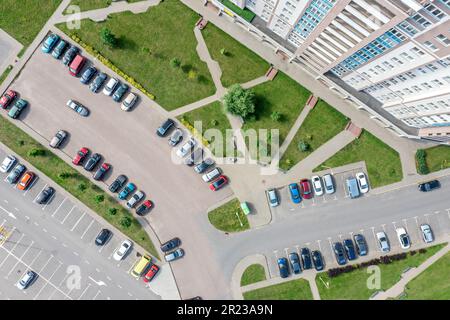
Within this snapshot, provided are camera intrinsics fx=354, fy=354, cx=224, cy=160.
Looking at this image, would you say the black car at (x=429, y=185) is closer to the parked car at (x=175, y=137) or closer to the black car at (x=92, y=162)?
the parked car at (x=175, y=137)

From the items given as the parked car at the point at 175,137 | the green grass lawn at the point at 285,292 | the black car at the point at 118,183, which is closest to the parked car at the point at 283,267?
A: the green grass lawn at the point at 285,292

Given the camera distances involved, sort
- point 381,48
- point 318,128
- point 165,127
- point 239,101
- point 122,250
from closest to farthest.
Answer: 1. point 381,48
2. point 239,101
3. point 165,127
4. point 318,128
5. point 122,250

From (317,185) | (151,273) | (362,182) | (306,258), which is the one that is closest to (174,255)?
(151,273)

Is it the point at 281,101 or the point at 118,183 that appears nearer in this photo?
the point at 281,101

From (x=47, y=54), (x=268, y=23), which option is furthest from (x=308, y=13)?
(x=47, y=54)

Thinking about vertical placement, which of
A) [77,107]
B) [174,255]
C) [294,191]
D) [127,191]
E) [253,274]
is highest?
[294,191]

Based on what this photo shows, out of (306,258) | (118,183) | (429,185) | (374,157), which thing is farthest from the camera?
(118,183)

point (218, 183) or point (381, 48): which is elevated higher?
point (381, 48)

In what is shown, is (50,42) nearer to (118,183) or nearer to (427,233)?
(118,183)
